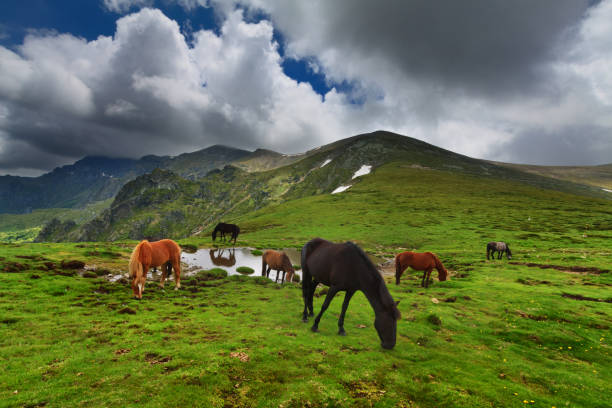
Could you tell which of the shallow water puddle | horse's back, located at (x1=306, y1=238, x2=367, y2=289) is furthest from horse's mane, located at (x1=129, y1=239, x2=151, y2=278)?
horse's back, located at (x1=306, y1=238, x2=367, y2=289)

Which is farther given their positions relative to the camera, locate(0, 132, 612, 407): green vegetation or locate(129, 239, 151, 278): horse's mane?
locate(129, 239, 151, 278): horse's mane

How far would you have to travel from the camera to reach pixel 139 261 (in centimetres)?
1612

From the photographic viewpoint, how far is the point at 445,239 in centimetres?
5588

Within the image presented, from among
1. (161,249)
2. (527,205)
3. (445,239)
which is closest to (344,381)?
(161,249)

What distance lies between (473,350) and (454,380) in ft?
12.5

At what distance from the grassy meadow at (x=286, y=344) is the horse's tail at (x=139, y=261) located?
4.50 ft

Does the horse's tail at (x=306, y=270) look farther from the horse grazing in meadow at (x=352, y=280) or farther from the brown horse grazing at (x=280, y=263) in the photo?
the brown horse grazing at (x=280, y=263)

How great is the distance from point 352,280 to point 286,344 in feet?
13.7

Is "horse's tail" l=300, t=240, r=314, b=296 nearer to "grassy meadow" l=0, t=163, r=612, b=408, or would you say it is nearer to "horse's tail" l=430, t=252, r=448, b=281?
"grassy meadow" l=0, t=163, r=612, b=408

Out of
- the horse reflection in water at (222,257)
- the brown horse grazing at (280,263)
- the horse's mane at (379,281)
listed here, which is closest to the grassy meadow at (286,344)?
the brown horse grazing at (280,263)

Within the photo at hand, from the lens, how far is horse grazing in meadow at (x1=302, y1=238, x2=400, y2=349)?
36.6 ft

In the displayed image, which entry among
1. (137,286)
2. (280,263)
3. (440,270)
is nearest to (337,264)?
(137,286)

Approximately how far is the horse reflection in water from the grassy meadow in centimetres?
903

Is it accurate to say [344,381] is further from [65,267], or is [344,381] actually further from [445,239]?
[445,239]
